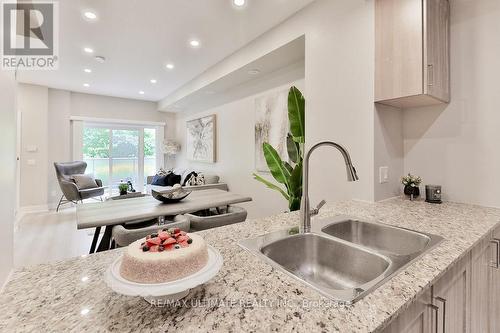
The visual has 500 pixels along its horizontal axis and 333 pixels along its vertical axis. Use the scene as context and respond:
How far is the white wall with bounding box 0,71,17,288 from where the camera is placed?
815mm

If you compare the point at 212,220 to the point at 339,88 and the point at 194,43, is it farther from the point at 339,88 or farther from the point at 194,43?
the point at 194,43

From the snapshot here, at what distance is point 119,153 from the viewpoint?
247 inches

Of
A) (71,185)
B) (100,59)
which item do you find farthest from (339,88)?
(71,185)

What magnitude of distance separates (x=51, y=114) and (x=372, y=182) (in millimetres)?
6458

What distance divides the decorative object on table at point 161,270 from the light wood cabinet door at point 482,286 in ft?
4.37

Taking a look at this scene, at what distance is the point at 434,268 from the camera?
Result: 80cm

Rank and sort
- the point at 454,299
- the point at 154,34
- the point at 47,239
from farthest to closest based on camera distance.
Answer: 1. the point at 47,239
2. the point at 154,34
3. the point at 454,299

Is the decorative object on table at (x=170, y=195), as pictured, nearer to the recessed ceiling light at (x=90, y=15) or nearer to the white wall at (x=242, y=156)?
the white wall at (x=242, y=156)

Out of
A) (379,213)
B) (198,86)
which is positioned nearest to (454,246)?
(379,213)

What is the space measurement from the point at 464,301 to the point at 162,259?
53.4 inches

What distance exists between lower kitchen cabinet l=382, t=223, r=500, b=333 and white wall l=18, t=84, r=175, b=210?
657cm

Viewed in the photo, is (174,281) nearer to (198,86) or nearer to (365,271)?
(365,271)

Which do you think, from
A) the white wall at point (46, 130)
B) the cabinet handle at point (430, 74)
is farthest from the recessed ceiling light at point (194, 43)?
the white wall at point (46, 130)

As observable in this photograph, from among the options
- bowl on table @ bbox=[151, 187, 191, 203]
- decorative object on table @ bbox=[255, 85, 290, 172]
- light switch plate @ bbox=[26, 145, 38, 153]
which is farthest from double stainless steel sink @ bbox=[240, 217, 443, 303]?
light switch plate @ bbox=[26, 145, 38, 153]
